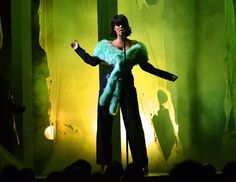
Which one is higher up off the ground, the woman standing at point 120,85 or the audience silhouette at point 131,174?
the woman standing at point 120,85

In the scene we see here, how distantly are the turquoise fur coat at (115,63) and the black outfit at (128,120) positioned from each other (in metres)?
0.05

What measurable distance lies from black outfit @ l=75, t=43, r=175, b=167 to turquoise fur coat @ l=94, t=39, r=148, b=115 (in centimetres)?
5

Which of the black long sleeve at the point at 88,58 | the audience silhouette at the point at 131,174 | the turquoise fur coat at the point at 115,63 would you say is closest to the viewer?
the audience silhouette at the point at 131,174

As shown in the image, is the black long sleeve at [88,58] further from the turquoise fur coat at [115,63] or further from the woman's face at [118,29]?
the woman's face at [118,29]

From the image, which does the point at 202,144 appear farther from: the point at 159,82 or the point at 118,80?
the point at 118,80

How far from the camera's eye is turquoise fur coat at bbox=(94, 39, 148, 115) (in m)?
4.27

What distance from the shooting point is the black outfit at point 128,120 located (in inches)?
171

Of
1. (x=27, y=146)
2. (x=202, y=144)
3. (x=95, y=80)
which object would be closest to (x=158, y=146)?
(x=202, y=144)

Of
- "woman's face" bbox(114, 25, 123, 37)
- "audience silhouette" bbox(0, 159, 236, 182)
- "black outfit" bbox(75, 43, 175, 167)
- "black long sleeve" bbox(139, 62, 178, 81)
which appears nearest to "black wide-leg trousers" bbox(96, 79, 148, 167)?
"black outfit" bbox(75, 43, 175, 167)

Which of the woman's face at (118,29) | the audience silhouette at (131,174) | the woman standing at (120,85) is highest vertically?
the woman's face at (118,29)

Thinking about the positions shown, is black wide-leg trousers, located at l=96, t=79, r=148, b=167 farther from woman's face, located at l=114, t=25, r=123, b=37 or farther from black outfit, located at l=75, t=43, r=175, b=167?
woman's face, located at l=114, t=25, r=123, b=37

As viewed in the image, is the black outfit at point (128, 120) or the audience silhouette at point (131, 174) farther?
the black outfit at point (128, 120)

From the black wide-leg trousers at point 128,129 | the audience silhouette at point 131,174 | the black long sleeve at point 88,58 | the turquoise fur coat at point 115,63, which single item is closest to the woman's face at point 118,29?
the turquoise fur coat at point 115,63

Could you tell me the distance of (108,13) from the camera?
16.5 feet
